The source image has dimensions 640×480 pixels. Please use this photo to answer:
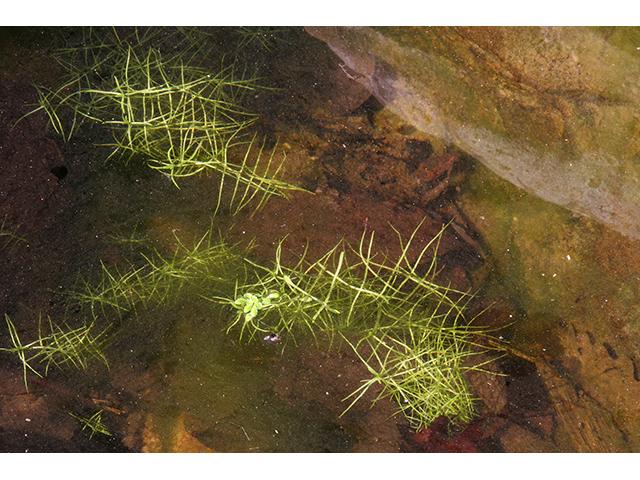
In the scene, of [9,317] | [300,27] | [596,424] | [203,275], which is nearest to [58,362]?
[9,317]

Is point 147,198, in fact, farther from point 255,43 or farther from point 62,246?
point 255,43

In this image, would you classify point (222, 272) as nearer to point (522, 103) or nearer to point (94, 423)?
point (94, 423)

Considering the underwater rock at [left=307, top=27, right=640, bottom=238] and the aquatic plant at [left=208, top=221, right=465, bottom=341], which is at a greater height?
the underwater rock at [left=307, top=27, right=640, bottom=238]

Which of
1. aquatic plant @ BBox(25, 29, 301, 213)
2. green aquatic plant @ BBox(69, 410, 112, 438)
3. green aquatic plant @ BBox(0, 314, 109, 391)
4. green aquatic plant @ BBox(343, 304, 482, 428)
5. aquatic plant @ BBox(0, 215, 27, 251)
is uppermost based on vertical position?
aquatic plant @ BBox(25, 29, 301, 213)

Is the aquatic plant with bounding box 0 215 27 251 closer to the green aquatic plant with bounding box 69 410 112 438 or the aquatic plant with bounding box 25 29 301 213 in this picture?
the aquatic plant with bounding box 25 29 301 213

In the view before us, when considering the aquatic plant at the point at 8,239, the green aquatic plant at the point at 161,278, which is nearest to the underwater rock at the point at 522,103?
the green aquatic plant at the point at 161,278

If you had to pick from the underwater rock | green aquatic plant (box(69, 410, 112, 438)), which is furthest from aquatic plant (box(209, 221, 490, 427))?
green aquatic plant (box(69, 410, 112, 438))

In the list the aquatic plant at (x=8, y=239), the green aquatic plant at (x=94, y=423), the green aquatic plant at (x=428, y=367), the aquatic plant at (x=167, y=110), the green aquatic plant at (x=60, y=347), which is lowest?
the green aquatic plant at (x=94, y=423)

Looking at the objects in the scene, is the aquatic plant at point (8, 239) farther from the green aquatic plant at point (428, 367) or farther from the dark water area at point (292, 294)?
the green aquatic plant at point (428, 367)
